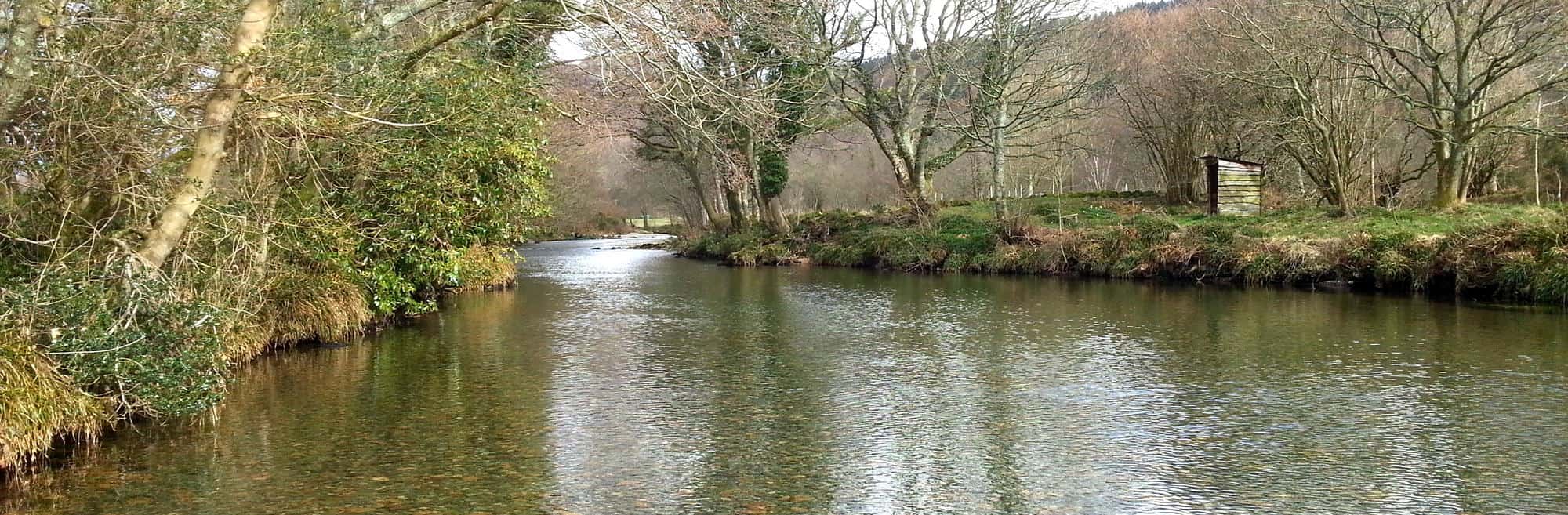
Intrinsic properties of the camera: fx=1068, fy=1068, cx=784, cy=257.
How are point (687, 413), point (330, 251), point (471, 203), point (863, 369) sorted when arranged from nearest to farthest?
point (687, 413) < point (863, 369) < point (330, 251) < point (471, 203)

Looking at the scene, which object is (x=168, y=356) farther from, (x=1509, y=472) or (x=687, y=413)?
(x=1509, y=472)

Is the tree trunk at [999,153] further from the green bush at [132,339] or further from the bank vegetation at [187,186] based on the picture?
the green bush at [132,339]

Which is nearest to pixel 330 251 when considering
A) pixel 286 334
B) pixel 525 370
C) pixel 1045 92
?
pixel 286 334

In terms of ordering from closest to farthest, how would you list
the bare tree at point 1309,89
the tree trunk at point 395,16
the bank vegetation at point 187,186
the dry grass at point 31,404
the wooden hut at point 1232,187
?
the dry grass at point 31,404
the bank vegetation at point 187,186
the tree trunk at point 395,16
the bare tree at point 1309,89
the wooden hut at point 1232,187

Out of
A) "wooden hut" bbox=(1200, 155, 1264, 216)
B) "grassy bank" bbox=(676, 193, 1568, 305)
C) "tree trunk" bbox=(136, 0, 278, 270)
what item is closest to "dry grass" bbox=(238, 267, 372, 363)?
"tree trunk" bbox=(136, 0, 278, 270)

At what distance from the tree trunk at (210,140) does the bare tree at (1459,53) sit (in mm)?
19606

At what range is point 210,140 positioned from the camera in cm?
912

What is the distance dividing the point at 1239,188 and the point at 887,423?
2182cm

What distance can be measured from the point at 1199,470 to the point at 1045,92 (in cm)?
2966

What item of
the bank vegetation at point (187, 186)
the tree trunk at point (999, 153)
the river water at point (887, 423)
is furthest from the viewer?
the tree trunk at point (999, 153)

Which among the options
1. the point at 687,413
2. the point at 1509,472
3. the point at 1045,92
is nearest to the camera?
the point at 1509,472

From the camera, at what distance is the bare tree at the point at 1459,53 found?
68.2 ft

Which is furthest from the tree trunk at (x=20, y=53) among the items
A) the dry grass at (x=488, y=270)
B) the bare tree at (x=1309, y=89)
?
the bare tree at (x=1309, y=89)

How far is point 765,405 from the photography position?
31.3 ft
